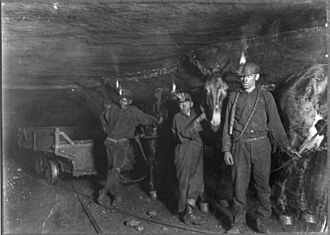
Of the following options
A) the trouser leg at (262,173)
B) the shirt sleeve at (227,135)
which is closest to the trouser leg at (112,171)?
the shirt sleeve at (227,135)

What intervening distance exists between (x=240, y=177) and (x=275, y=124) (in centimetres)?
48

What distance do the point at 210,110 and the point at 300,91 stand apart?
0.73 meters

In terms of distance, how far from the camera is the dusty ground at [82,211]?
332cm

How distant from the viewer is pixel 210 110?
134 inches

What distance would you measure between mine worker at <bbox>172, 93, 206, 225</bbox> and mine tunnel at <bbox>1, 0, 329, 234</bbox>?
0.02m

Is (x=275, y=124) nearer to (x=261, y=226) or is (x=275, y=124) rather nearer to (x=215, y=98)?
(x=215, y=98)

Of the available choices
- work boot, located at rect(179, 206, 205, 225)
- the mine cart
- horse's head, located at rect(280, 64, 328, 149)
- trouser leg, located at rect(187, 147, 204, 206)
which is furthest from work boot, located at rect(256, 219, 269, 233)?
the mine cart

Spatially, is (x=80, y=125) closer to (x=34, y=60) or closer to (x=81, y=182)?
(x=81, y=182)

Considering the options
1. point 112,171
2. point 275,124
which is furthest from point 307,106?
point 112,171

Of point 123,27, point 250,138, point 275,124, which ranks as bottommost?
point 250,138

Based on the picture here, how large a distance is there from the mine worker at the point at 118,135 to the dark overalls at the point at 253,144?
915 mm

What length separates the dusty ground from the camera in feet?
10.9

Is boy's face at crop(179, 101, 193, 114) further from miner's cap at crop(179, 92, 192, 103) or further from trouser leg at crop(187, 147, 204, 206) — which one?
trouser leg at crop(187, 147, 204, 206)

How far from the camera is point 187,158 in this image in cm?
342
